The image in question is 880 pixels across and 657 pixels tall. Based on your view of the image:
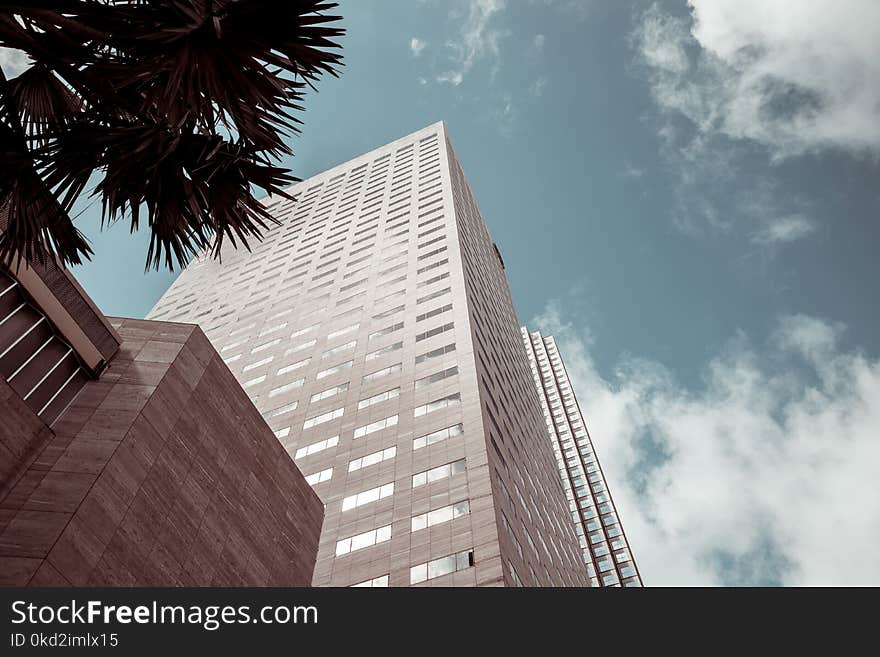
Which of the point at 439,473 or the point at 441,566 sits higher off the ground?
the point at 441,566

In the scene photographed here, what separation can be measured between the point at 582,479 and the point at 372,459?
99000 millimetres

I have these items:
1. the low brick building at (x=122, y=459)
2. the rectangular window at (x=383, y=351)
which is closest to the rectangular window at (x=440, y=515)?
the low brick building at (x=122, y=459)

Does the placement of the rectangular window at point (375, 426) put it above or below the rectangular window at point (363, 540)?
below

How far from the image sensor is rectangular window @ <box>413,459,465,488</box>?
1128 inches

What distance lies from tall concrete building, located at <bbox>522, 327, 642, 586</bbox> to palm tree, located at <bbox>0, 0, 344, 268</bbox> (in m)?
74.7

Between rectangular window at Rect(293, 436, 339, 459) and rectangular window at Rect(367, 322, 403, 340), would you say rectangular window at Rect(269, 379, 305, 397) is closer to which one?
rectangular window at Rect(367, 322, 403, 340)

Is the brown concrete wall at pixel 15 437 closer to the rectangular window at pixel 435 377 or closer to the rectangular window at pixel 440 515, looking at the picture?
the rectangular window at pixel 440 515

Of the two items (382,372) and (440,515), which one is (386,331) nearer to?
(382,372)

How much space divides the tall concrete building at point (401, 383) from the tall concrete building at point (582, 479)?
31.4 m

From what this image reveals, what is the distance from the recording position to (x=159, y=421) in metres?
13.5

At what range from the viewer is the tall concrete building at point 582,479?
4035 inches

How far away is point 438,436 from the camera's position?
31516 mm

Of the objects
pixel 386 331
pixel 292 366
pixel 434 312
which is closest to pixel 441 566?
pixel 386 331

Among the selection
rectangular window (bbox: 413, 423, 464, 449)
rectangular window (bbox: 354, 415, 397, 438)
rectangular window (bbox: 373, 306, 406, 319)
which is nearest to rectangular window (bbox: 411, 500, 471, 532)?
rectangular window (bbox: 413, 423, 464, 449)
